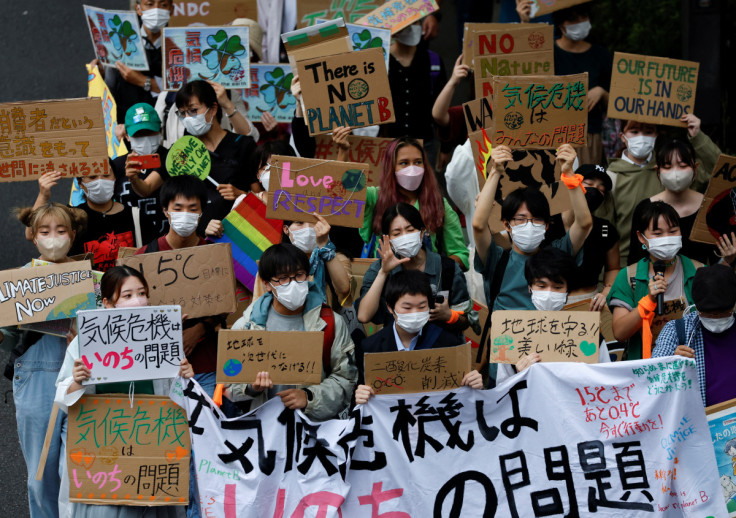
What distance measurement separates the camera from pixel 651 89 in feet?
26.1

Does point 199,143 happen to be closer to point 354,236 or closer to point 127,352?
point 354,236

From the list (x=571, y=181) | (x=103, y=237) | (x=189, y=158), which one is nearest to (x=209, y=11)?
(x=189, y=158)

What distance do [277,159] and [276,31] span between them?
397cm

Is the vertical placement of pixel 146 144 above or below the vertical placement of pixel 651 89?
below

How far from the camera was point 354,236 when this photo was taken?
25.1 feet

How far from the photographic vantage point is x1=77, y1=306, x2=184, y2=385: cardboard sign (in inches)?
222

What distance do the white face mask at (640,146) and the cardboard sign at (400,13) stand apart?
2054 mm

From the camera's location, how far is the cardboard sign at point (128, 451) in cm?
582

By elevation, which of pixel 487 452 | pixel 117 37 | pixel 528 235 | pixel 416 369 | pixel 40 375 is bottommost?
pixel 487 452

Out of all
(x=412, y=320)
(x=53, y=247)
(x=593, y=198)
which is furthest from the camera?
(x=593, y=198)

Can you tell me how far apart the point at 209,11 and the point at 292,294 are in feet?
15.9

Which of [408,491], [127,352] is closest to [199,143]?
[127,352]

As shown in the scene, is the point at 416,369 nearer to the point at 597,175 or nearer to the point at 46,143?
the point at 597,175

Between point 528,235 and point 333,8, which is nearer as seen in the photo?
point 528,235
